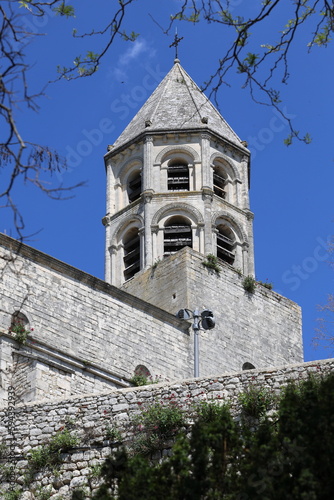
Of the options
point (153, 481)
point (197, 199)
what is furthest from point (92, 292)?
point (153, 481)

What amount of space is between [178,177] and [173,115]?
226 centimetres

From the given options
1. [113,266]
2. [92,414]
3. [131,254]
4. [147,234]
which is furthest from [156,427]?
[113,266]

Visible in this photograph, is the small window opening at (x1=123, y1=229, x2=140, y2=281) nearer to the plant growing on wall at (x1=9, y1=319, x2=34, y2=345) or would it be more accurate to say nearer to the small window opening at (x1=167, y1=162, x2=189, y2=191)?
the small window opening at (x1=167, y1=162, x2=189, y2=191)


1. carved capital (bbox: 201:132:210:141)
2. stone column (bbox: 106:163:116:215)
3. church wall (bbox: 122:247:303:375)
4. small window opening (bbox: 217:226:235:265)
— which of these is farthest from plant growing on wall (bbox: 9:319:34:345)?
carved capital (bbox: 201:132:210:141)

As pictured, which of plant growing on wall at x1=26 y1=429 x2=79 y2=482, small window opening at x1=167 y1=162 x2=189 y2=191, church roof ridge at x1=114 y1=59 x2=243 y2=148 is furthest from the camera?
church roof ridge at x1=114 y1=59 x2=243 y2=148

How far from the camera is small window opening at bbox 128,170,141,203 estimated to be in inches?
1259

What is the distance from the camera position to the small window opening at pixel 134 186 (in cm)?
3198

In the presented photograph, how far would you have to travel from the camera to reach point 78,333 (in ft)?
76.2

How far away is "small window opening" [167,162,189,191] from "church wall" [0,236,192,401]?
625 centimetres

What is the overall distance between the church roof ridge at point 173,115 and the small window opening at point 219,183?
41.6 inches

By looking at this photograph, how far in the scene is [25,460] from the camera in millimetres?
15070

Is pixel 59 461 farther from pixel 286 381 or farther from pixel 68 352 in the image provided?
pixel 68 352

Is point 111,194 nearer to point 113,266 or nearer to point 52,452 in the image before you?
point 113,266

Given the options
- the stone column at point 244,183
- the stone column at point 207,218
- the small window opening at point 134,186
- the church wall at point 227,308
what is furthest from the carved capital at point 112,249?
the stone column at point 244,183
